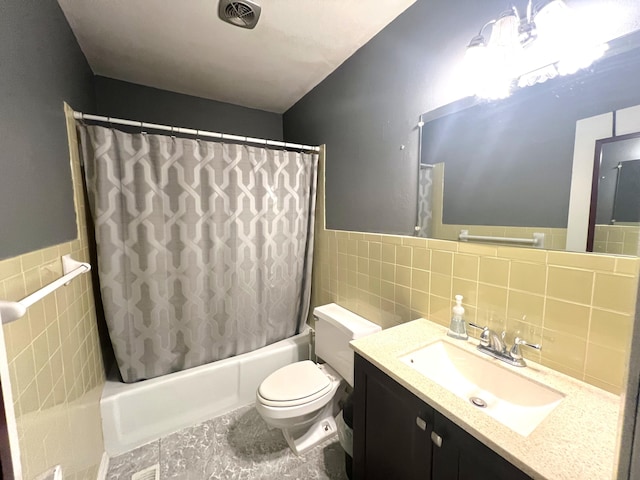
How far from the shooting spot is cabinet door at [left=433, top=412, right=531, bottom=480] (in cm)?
62

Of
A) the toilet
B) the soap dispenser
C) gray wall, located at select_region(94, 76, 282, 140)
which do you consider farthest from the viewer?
gray wall, located at select_region(94, 76, 282, 140)

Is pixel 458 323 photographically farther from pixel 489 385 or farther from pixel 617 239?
pixel 617 239

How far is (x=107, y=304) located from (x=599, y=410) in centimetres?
214

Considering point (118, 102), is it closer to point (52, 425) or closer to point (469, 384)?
point (52, 425)

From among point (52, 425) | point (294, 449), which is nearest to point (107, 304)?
point (52, 425)

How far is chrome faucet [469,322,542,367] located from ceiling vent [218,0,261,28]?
5.91 ft

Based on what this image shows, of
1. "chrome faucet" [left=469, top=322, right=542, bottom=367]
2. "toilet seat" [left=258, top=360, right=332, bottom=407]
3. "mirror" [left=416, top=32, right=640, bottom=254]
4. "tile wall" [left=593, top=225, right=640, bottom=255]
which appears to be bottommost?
"toilet seat" [left=258, top=360, right=332, bottom=407]

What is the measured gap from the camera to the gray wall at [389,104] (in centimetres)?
116

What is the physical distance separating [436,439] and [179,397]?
1567 mm

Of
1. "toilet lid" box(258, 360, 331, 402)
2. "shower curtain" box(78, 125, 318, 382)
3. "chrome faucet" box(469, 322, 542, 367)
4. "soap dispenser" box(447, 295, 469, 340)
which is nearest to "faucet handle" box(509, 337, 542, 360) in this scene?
"chrome faucet" box(469, 322, 542, 367)

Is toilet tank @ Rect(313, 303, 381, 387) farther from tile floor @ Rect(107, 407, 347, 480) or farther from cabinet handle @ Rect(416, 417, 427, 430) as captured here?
cabinet handle @ Rect(416, 417, 427, 430)

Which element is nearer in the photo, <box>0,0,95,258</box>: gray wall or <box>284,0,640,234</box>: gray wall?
<box>0,0,95,258</box>: gray wall

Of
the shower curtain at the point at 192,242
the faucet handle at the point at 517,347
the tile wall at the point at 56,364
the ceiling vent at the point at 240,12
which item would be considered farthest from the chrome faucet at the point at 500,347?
the ceiling vent at the point at 240,12

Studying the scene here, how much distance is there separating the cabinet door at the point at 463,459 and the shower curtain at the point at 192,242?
1.44 m
